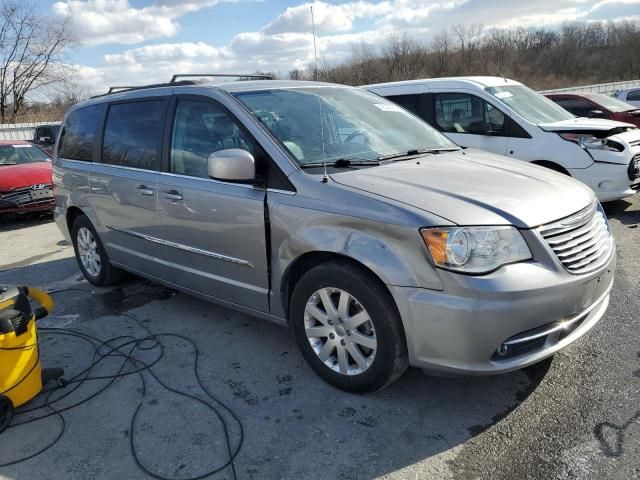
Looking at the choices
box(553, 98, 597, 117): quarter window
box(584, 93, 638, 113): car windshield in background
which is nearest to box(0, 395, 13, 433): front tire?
box(553, 98, 597, 117): quarter window

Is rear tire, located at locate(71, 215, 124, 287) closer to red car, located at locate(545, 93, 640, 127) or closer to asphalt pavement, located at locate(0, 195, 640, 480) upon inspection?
asphalt pavement, located at locate(0, 195, 640, 480)

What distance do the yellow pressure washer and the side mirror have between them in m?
1.38

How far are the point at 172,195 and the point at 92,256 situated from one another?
199 cm

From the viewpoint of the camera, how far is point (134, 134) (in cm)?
439

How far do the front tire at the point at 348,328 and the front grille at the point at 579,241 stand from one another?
905 millimetres

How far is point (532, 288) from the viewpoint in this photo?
2.50m

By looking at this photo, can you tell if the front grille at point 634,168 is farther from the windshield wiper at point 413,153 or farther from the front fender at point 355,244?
the front fender at point 355,244

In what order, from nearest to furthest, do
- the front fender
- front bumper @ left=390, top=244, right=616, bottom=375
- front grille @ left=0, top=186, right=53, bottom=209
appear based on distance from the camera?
front bumper @ left=390, top=244, right=616, bottom=375 → the front fender → front grille @ left=0, top=186, right=53, bottom=209

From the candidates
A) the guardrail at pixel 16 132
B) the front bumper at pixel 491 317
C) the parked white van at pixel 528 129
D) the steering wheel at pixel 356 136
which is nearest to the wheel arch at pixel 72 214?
the steering wheel at pixel 356 136

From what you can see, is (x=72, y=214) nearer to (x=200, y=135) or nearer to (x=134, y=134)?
(x=134, y=134)

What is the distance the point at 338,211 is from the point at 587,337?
205 cm

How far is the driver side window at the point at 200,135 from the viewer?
138 inches

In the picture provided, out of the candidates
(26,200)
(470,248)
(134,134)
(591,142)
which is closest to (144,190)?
(134,134)

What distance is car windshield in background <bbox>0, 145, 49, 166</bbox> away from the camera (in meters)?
10.3
